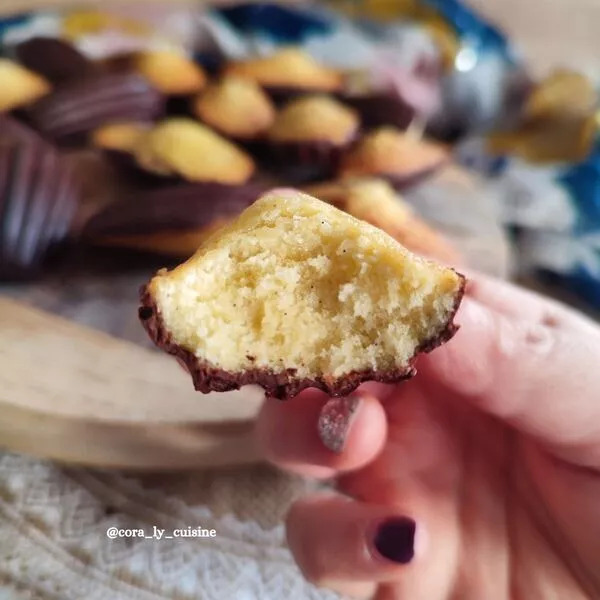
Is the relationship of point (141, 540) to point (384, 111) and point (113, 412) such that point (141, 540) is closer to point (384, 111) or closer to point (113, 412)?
point (113, 412)

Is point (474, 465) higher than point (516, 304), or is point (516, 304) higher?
point (516, 304)

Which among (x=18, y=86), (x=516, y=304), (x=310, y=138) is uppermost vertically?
(x=516, y=304)

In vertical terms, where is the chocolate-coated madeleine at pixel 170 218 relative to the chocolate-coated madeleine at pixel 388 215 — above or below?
below

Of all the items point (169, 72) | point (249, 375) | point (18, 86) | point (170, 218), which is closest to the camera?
point (249, 375)

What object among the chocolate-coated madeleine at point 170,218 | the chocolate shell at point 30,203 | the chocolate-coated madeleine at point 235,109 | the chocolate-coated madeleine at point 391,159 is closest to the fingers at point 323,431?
the chocolate-coated madeleine at point 170,218

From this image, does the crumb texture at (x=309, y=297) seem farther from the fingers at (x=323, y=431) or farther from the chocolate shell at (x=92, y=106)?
the chocolate shell at (x=92, y=106)

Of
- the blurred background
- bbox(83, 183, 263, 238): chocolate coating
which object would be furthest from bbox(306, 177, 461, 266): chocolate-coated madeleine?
bbox(83, 183, 263, 238): chocolate coating

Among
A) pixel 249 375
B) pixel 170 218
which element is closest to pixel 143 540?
pixel 249 375
